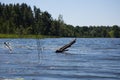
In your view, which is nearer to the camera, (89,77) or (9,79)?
(9,79)

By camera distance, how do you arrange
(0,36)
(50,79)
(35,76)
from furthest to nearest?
(0,36)
(35,76)
(50,79)

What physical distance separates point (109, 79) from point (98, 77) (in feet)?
4.75

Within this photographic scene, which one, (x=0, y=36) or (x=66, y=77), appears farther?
(x=0, y=36)

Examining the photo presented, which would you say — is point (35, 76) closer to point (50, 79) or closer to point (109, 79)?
point (50, 79)

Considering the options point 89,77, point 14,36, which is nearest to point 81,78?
point 89,77

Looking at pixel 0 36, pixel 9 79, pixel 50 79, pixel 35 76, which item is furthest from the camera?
pixel 0 36

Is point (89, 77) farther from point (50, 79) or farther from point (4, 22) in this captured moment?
point (4, 22)

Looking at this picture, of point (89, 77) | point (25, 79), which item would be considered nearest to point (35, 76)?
point (25, 79)

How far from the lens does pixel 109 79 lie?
2769 cm

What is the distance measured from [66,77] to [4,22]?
170649 millimetres

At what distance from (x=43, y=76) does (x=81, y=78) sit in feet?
11.4

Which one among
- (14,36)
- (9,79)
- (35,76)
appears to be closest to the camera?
(9,79)

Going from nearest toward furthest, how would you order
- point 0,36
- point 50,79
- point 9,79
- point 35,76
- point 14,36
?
point 9,79 < point 50,79 < point 35,76 < point 0,36 < point 14,36

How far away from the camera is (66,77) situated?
28.7 m
